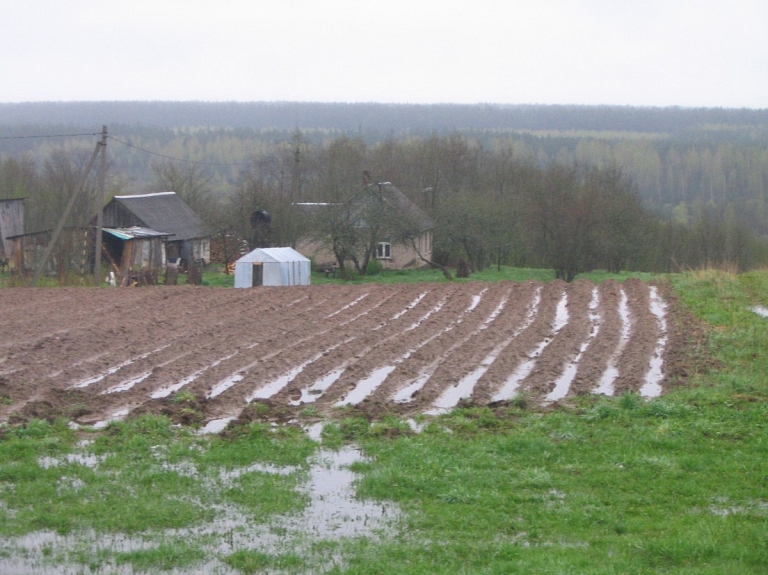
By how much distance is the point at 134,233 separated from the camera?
135 feet

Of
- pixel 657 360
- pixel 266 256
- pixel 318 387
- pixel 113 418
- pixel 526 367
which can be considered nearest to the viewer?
pixel 113 418

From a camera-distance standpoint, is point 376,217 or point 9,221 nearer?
point 376,217

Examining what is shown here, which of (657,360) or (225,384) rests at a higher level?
(657,360)

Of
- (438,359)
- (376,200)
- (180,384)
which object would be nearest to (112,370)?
(180,384)

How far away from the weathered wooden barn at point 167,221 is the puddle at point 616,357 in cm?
2846

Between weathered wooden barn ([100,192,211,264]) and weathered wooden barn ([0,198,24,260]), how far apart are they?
509 centimetres

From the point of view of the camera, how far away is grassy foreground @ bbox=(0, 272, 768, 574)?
6.41 metres

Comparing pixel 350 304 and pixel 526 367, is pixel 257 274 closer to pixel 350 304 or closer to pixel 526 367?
pixel 350 304

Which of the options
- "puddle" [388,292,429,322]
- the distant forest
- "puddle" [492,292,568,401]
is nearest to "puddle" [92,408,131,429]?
"puddle" [492,292,568,401]

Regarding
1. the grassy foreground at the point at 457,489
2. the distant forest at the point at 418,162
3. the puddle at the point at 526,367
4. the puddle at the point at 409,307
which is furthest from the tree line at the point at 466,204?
the grassy foreground at the point at 457,489

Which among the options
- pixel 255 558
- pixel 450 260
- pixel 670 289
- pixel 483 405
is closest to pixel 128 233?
pixel 450 260

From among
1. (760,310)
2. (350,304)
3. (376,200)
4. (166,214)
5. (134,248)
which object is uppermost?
(376,200)

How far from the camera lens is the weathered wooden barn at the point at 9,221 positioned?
151ft

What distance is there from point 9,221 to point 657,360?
4053 centimetres
